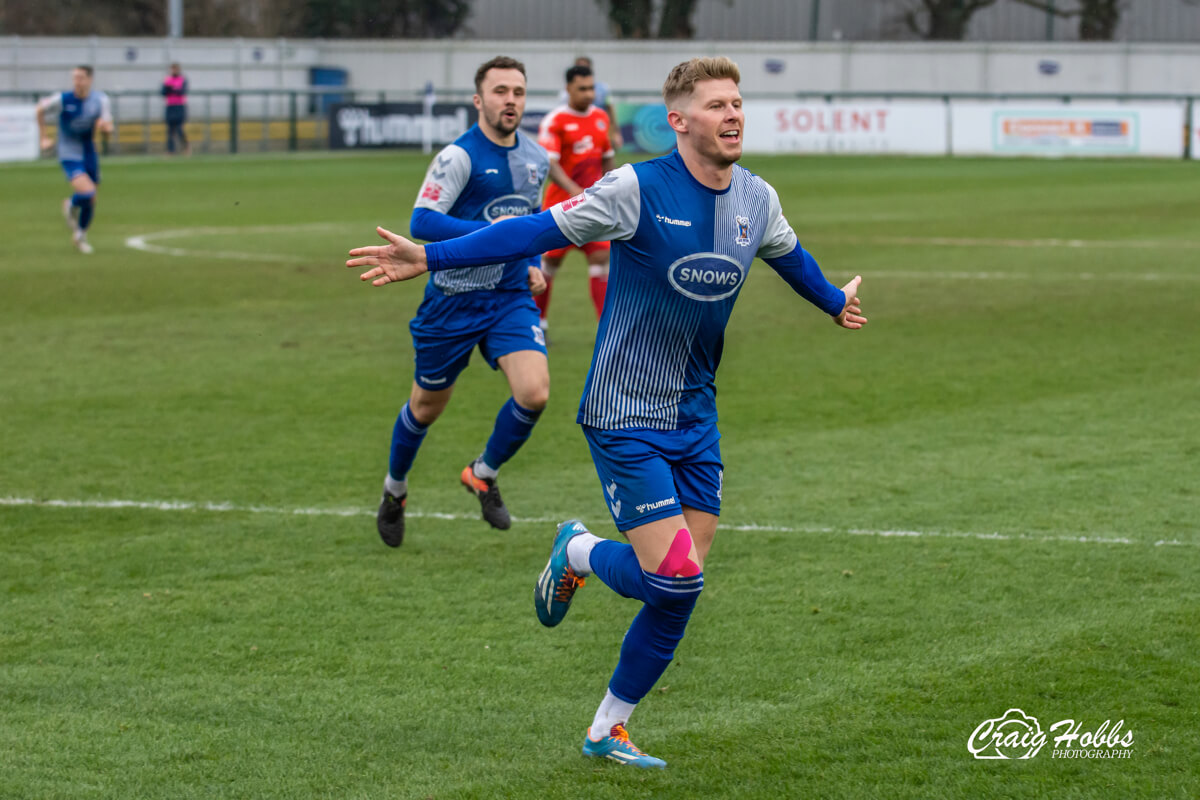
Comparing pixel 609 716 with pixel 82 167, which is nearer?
pixel 609 716

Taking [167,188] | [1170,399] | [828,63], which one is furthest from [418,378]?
[828,63]

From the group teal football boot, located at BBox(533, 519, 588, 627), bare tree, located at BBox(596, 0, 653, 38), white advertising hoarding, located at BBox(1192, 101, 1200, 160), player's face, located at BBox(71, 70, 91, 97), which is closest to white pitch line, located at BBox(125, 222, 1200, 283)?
player's face, located at BBox(71, 70, 91, 97)

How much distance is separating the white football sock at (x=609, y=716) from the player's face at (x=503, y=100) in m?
3.58

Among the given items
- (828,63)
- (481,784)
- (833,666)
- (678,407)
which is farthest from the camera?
(828,63)

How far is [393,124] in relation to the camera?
42.2 meters

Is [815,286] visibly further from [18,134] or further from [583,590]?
[18,134]

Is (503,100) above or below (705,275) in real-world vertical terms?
above

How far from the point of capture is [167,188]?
98.8ft

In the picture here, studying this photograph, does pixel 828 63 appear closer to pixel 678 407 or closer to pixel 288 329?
pixel 288 329

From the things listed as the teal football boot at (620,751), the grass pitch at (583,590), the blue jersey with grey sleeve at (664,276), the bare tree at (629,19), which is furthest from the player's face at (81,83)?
the bare tree at (629,19)

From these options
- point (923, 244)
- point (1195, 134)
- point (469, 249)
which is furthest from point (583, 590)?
point (1195, 134)

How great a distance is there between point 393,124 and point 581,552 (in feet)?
126

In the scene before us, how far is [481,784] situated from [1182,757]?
2136mm

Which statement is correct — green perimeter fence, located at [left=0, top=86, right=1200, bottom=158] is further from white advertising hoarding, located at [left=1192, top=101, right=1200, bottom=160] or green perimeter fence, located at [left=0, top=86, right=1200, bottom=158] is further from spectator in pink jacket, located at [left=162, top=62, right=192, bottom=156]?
white advertising hoarding, located at [left=1192, top=101, right=1200, bottom=160]
